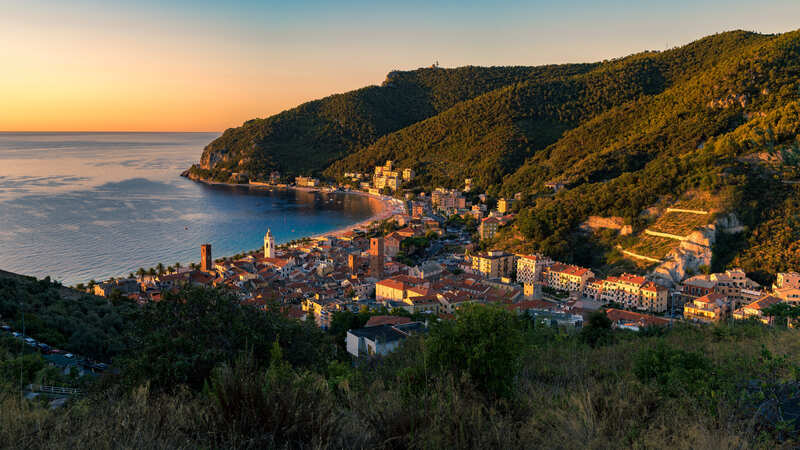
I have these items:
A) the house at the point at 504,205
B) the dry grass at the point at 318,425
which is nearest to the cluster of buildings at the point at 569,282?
the house at the point at 504,205

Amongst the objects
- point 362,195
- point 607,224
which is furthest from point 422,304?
point 362,195

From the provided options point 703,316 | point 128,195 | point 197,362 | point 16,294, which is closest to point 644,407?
point 197,362

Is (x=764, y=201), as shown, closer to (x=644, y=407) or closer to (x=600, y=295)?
(x=600, y=295)

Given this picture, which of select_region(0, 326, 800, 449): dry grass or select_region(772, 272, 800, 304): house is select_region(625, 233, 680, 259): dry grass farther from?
select_region(0, 326, 800, 449): dry grass

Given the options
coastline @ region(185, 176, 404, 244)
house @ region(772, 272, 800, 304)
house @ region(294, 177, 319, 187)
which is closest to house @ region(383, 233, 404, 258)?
coastline @ region(185, 176, 404, 244)

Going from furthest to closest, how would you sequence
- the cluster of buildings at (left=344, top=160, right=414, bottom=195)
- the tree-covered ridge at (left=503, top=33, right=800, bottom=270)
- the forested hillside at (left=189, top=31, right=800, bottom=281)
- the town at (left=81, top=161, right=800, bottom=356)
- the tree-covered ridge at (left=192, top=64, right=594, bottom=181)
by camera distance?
the tree-covered ridge at (left=192, top=64, right=594, bottom=181), the cluster of buildings at (left=344, top=160, right=414, bottom=195), the tree-covered ridge at (left=503, top=33, right=800, bottom=270), the forested hillside at (left=189, top=31, right=800, bottom=281), the town at (left=81, top=161, right=800, bottom=356)
